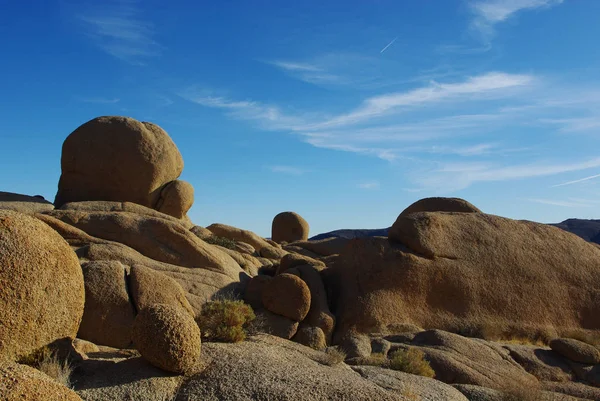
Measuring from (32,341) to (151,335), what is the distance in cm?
149

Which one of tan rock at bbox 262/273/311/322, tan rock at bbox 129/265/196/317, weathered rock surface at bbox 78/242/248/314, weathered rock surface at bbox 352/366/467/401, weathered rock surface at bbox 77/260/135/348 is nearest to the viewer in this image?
weathered rock surface at bbox 352/366/467/401

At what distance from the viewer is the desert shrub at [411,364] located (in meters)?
11.4

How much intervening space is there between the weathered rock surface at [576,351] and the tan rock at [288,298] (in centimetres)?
636

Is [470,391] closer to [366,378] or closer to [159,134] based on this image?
[366,378]

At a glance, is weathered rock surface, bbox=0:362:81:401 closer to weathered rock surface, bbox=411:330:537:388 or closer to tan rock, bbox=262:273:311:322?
weathered rock surface, bbox=411:330:537:388

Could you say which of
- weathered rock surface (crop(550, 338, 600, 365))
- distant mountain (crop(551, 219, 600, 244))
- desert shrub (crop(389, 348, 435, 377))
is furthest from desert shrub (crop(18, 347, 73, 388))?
distant mountain (crop(551, 219, 600, 244))

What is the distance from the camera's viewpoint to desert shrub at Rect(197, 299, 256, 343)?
10.3m

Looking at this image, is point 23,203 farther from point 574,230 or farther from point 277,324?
point 574,230

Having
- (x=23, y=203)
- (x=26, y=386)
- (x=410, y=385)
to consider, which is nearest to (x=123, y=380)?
(x=26, y=386)

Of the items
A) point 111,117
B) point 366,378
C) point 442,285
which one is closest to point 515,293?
point 442,285

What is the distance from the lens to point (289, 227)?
4225 centimetres

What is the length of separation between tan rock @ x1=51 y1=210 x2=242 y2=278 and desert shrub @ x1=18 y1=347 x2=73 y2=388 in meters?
9.17

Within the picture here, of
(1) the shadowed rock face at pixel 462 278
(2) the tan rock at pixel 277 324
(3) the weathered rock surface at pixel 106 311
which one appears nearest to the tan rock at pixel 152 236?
(2) the tan rock at pixel 277 324

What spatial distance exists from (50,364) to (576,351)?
12.2 m
